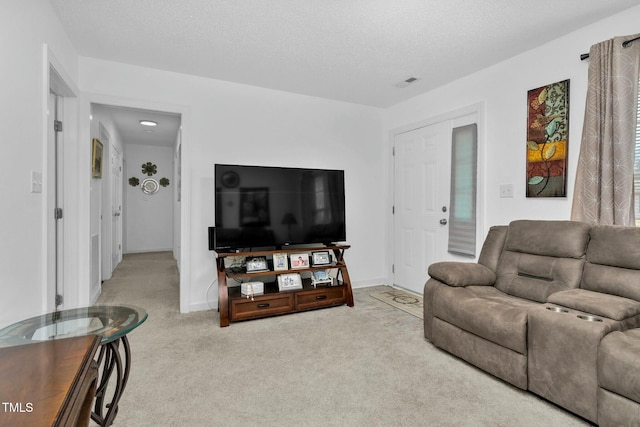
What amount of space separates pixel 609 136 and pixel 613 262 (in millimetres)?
872

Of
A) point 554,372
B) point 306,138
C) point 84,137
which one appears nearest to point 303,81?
point 306,138

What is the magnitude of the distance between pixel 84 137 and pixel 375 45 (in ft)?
9.07

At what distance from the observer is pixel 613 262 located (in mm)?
2078

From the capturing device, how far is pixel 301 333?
2.89m

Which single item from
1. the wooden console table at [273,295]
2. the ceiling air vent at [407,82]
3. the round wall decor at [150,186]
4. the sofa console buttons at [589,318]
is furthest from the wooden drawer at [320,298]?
the round wall decor at [150,186]

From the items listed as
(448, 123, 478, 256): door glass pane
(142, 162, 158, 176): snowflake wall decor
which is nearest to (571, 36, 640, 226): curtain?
(448, 123, 478, 256): door glass pane

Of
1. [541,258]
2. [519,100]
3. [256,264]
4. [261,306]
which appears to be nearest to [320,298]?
[261,306]

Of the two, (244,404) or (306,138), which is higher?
(306,138)

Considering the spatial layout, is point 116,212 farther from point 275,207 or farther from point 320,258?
point 320,258

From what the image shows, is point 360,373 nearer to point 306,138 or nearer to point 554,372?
point 554,372

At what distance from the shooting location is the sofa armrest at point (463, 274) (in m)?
2.50

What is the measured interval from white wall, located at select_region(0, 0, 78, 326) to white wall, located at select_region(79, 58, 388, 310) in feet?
3.45

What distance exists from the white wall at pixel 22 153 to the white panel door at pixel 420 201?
352 centimetres

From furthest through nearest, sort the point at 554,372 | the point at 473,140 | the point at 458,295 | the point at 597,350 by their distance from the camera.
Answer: the point at 473,140, the point at 458,295, the point at 554,372, the point at 597,350
